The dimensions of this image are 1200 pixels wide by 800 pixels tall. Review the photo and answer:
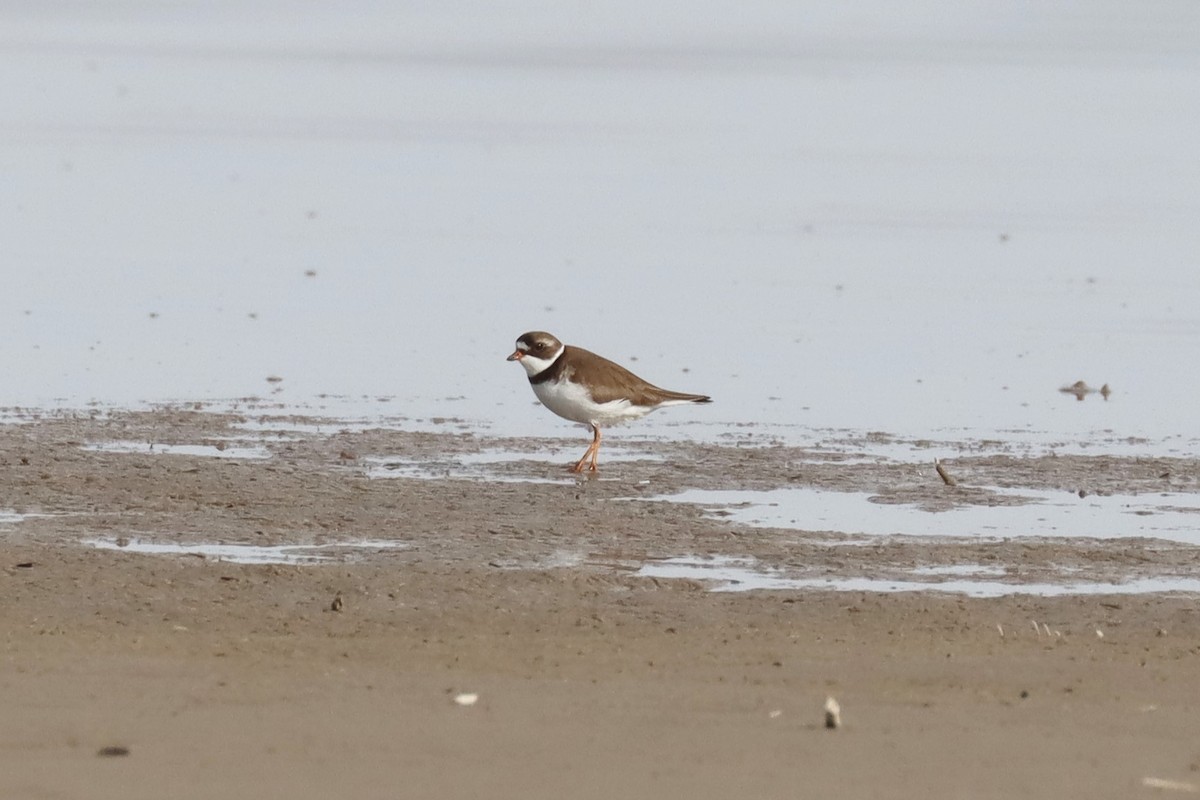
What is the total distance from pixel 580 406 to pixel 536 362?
0.64 meters

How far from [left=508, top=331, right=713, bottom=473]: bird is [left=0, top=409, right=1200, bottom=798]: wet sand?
617mm

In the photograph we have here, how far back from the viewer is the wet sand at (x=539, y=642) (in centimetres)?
600

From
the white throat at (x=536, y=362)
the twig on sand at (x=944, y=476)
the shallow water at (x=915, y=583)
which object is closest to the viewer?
the shallow water at (x=915, y=583)

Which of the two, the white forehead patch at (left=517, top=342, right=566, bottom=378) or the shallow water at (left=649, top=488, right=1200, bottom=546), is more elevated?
the white forehead patch at (left=517, top=342, right=566, bottom=378)

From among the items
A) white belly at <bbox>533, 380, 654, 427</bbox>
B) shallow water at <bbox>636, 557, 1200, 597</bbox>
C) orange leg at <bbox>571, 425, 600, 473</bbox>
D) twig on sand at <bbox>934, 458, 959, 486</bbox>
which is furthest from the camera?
white belly at <bbox>533, 380, 654, 427</bbox>

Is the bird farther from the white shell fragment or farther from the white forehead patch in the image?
the white shell fragment

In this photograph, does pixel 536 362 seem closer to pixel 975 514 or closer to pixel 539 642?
pixel 975 514

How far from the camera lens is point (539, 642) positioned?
24.3 ft

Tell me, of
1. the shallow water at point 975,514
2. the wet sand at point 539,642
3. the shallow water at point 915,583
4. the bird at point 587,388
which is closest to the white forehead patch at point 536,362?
the bird at point 587,388

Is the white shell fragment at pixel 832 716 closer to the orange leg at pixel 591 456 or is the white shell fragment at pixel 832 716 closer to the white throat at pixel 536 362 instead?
the orange leg at pixel 591 456

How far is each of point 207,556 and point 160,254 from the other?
10.1m

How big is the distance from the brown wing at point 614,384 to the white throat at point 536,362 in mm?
59

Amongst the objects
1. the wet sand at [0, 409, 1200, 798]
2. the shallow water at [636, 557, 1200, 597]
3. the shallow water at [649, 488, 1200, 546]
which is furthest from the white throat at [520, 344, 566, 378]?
the shallow water at [636, 557, 1200, 597]

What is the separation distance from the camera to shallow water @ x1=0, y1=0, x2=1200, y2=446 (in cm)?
1347
